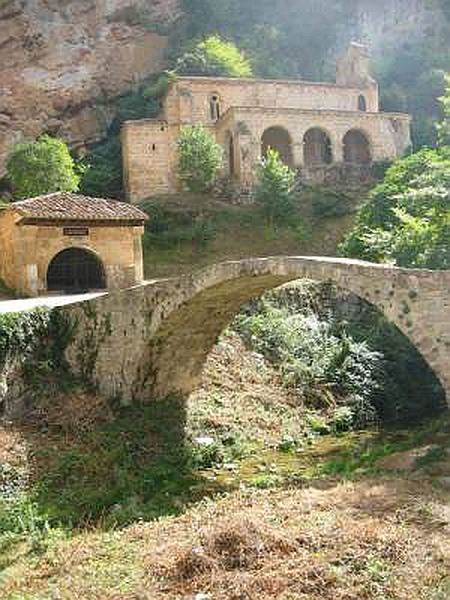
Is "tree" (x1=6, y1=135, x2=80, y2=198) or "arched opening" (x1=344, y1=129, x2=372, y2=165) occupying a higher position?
"arched opening" (x1=344, y1=129, x2=372, y2=165)

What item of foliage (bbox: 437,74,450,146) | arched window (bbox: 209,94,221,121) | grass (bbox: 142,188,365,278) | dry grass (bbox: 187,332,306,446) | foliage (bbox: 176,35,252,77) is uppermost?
foliage (bbox: 176,35,252,77)

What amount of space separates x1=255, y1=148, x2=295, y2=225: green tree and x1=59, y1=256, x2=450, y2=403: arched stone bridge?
17.4 meters

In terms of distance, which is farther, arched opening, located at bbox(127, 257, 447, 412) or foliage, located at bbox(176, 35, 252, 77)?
foliage, located at bbox(176, 35, 252, 77)

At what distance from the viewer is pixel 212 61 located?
1902 inches

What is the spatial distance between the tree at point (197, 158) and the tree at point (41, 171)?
239 inches

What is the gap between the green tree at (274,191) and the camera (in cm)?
3609

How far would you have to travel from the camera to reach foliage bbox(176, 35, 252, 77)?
157ft

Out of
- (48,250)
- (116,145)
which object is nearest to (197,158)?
(116,145)

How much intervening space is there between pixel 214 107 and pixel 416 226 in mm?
24652

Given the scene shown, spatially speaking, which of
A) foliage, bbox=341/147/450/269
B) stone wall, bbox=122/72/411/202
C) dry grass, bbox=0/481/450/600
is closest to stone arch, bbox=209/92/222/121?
stone wall, bbox=122/72/411/202

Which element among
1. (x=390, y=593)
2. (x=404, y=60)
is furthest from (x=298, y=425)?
(x=404, y=60)

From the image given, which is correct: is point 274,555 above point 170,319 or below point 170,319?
below

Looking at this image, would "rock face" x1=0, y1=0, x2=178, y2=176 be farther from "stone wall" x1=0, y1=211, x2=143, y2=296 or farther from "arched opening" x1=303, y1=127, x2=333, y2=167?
"stone wall" x1=0, y1=211, x2=143, y2=296

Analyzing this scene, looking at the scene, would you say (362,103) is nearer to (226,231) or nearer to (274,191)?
(274,191)
